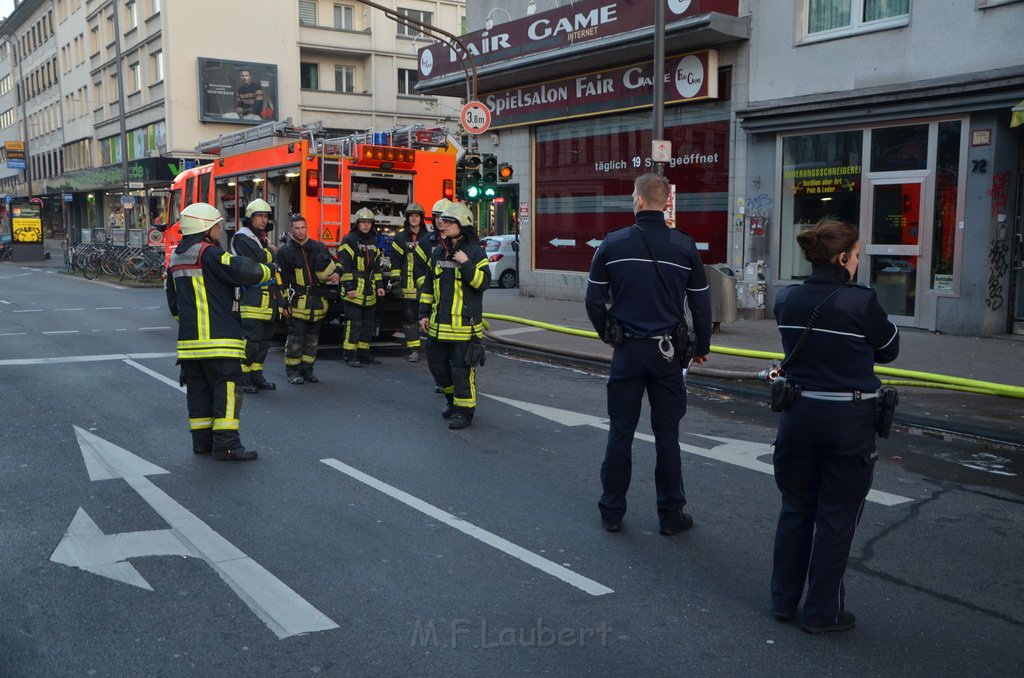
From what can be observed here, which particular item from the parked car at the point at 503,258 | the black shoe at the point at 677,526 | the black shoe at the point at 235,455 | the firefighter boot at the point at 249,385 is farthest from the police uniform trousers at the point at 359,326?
the parked car at the point at 503,258

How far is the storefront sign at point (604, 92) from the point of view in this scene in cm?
1602

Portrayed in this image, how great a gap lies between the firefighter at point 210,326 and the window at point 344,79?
40.7 m

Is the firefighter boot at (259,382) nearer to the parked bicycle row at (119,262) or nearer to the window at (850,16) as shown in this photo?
the window at (850,16)

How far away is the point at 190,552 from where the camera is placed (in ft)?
16.2

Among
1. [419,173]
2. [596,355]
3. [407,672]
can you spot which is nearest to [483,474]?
[407,672]

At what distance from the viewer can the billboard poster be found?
137 ft

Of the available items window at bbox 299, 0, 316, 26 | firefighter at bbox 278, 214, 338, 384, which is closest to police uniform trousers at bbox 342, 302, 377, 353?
firefighter at bbox 278, 214, 338, 384

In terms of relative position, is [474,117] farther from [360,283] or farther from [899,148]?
[899,148]

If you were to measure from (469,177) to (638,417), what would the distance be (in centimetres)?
1165

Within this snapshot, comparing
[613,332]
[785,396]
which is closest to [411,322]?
[613,332]

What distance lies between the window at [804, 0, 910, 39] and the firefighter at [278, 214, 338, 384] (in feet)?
29.4

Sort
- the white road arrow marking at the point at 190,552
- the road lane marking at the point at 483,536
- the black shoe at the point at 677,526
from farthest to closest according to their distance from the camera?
1. the black shoe at the point at 677,526
2. the road lane marking at the point at 483,536
3. the white road arrow marking at the point at 190,552

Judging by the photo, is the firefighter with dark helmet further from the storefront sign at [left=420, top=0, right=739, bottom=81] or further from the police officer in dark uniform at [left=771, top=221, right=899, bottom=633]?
the storefront sign at [left=420, top=0, right=739, bottom=81]

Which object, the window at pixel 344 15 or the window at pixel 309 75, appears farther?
the window at pixel 344 15
